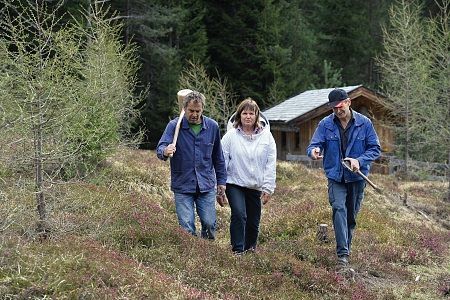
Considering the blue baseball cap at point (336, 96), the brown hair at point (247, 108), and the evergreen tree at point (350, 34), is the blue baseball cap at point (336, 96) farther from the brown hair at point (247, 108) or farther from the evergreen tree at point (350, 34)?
the evergreen tree at point (350, 34)

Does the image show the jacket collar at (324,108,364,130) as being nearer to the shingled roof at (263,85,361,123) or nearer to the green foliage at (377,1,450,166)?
the green foliage at (377,1,450,166)

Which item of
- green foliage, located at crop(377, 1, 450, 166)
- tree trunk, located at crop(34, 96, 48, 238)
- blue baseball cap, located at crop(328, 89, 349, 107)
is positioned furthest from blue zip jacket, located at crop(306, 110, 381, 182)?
green foliage, located at crop(377, 1, 450, 166)

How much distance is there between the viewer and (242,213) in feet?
A: 22.4

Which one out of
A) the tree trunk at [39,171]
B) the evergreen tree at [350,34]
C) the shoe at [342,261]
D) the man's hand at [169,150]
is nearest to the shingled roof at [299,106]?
the evergreen tree at [350,34]

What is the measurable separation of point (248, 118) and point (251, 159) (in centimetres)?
52

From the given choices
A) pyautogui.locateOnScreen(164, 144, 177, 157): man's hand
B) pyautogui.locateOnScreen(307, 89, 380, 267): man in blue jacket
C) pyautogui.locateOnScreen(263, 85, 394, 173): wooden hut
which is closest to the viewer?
pyautogui.locateOnScreen(164, 144, 177, 157): man's hand

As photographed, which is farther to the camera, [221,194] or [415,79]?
[415,79]

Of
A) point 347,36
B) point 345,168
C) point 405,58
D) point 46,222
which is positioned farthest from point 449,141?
point 347,36

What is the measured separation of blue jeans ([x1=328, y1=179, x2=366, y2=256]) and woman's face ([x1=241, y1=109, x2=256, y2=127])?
1.30 meters

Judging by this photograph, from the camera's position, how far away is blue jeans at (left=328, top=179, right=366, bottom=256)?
277 inches

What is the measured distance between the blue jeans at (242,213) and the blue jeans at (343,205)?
98 cm

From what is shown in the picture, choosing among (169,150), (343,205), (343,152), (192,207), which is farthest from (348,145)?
(169,150)

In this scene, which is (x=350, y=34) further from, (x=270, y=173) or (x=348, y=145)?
(x=270, y=173)

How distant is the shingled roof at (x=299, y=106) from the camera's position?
25192 mm
